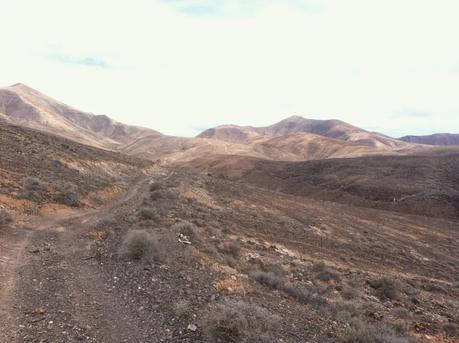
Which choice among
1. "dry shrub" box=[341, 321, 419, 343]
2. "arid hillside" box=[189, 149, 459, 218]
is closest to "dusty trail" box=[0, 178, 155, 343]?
"dry shrub" box=[341, 321, 419, 343]

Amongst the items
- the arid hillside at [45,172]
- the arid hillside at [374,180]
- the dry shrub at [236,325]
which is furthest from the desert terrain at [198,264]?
the arid hillside at [374,180]

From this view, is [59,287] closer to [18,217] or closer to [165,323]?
[165,323]

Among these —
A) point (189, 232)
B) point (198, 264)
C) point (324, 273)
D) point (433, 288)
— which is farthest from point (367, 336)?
point (433, 288)

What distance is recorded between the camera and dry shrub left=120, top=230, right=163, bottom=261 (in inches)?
465

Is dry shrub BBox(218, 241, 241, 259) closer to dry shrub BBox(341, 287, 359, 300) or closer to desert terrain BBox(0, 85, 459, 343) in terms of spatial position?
desert terrain BBox(0, 85, 459, 343)

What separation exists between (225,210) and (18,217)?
50.9 ft

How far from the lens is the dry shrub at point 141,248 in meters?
11.8

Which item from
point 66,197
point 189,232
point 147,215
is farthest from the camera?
point 66,197

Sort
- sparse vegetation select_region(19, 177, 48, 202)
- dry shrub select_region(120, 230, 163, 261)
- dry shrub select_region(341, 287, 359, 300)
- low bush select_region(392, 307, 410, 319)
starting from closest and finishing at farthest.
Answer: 1. dry shrub select_region(120, 230, 163, 261)
2. low bush select_region(392, 307, 410, 319)
3. dry shrub select_region(341, 287, 359, 300)
4. sparse vegetation select_region(19, 177, 48, 202)

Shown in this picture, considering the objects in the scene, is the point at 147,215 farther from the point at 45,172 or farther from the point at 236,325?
the point at 236,325

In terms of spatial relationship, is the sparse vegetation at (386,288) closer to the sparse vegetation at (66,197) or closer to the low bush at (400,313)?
the low bush at (400,313)

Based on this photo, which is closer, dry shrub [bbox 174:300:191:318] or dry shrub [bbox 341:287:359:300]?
dry shrub [bbox 174:300:191:318]

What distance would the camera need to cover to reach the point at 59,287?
383 inches

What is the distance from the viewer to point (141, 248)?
12.0 m
